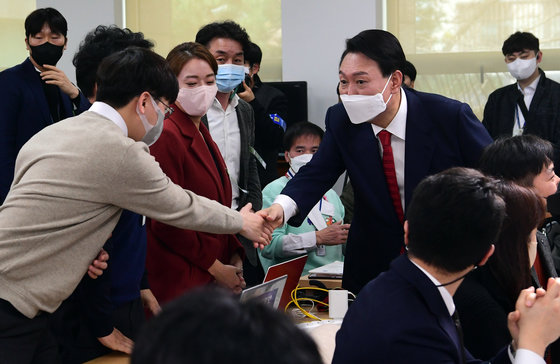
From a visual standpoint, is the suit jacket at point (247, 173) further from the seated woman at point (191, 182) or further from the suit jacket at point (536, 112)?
the suit jacket at point (536, 112)

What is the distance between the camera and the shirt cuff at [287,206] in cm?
244

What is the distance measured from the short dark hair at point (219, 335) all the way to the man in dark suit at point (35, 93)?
263 cm

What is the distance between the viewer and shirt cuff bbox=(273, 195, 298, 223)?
7.99 ft

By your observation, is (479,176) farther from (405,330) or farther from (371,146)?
(371,146)

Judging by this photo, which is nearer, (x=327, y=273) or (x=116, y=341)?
(x=116, y=341)

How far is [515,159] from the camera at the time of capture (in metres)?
2.19

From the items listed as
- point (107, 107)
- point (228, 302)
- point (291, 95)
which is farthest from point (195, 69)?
point (291, 95)

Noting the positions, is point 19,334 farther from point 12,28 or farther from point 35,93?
point 12,28

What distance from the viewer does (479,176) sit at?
1.43m

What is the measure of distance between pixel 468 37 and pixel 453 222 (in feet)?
15.4

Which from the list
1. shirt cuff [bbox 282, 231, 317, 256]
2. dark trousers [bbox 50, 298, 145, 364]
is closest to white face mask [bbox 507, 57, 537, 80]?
shirt cuff [bbox 282, 231, 317, 256]

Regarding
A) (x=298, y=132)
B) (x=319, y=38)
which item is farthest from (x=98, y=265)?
(x=319, y=38)

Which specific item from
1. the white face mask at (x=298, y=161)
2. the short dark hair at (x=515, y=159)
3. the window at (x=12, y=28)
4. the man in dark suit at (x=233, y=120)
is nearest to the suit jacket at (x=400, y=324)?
the short dark hair at (x=515, y=159)

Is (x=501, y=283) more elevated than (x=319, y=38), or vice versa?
(x=319, y=38)
